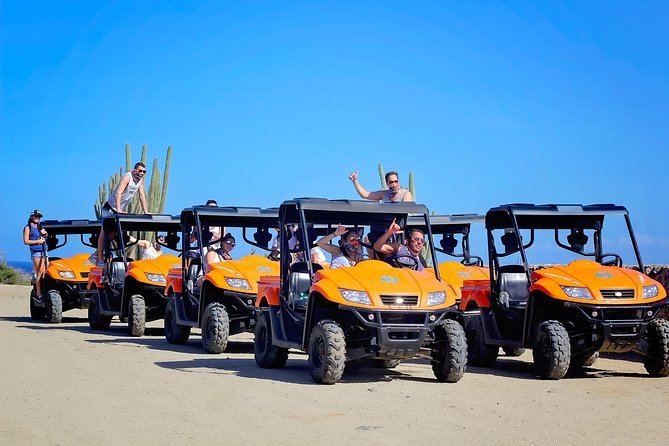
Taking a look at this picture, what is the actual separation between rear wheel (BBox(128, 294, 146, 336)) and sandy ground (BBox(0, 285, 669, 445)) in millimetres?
2982

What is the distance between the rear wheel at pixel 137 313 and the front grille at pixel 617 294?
8.16 metres

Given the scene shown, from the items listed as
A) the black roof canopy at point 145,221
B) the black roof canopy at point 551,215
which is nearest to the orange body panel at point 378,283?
the black roof canopy at point 551,215

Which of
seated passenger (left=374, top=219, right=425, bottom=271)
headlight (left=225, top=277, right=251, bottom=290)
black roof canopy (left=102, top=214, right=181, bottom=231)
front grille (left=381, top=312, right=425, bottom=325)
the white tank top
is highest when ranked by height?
the white tank top

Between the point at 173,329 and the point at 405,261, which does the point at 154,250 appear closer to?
the point at 173,329

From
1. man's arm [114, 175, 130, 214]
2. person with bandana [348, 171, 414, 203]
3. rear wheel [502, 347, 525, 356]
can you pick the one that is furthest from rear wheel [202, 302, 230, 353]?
man's arm [114, 175, 130, 214]

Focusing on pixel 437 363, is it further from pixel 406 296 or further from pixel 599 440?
pixel 599 440

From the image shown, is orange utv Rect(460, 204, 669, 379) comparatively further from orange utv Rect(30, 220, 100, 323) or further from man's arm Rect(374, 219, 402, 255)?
orange utv Rect(30, 220, 100, 323)

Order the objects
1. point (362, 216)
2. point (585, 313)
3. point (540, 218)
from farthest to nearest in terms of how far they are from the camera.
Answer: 1. point (540, 218)
2. point (362, 216)
3. point (585, 313)

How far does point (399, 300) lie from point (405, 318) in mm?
198

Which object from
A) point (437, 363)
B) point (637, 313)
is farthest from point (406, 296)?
point (637, 313)

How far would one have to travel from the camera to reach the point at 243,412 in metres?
8.93

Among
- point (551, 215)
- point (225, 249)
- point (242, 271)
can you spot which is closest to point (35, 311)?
point (225, 249)

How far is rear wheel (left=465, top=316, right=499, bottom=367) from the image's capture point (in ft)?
44.1

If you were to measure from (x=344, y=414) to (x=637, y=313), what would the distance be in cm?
457
